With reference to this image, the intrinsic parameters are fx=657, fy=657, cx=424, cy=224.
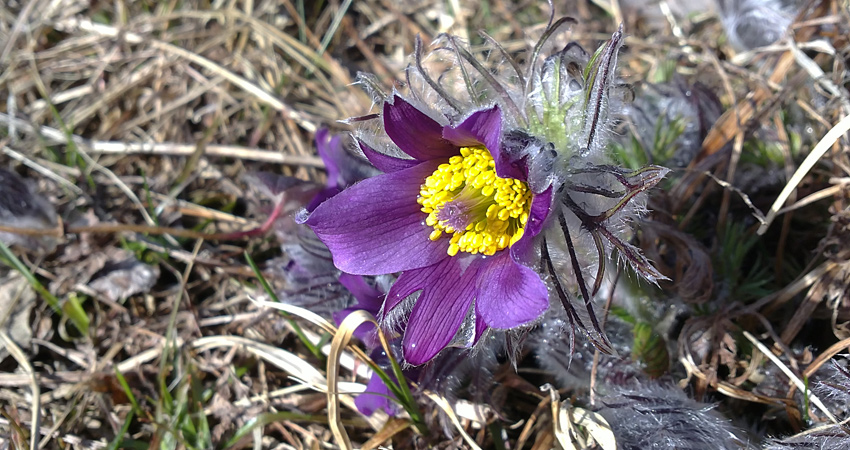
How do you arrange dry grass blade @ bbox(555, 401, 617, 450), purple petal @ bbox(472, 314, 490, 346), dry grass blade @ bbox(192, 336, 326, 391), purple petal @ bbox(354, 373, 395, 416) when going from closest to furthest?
purple petal @ bbox(472, 314, 490, 346)
dry grass blade @ bbox(555, 401, 617, 450)
purple petal @ bbox(354, 373, 395, 416)
dry grass blade @ bbox(192, 336, 326, 391)

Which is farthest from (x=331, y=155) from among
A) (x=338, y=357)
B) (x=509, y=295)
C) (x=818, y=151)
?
(x=818, y=151)

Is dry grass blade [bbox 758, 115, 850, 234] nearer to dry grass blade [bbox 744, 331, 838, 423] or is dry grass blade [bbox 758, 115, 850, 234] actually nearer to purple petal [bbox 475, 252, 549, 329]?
dry grass blade [bbox 744, 331, 838, 423]

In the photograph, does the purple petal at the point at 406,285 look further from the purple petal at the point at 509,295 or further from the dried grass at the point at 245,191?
the dried grass at the point at 245,191

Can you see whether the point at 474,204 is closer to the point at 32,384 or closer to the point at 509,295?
the point at 509,295

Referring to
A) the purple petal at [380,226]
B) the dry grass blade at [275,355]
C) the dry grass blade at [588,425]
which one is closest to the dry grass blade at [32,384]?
the dry grass blade at [275,355]

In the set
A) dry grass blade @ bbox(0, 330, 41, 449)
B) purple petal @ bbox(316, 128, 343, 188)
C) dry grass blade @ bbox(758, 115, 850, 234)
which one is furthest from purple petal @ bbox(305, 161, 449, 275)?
dry grass blade @ bbox(0, 330, 41, 449)

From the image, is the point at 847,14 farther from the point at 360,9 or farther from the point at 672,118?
the point at 360,9
